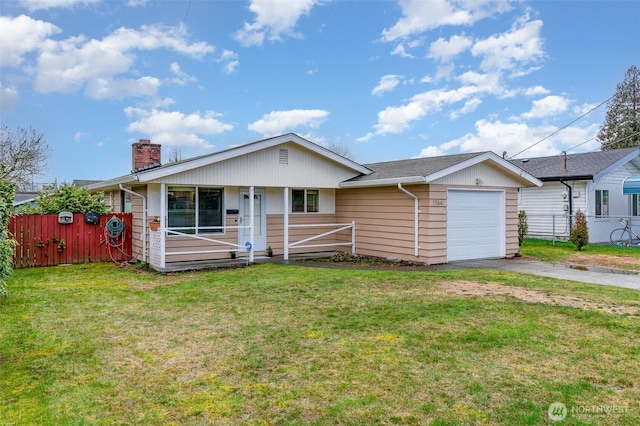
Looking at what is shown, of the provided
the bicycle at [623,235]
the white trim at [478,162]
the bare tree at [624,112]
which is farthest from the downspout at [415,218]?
the bare tree at [624,112]

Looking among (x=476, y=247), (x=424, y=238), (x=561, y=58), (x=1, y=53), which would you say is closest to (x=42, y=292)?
(x=424, y=238)

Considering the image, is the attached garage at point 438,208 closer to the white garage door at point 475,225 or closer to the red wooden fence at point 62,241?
the white garage door at point 475,225

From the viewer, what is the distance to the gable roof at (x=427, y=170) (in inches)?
449

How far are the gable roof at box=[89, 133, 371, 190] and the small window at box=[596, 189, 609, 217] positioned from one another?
1064cm

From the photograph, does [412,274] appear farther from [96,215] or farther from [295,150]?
[96,215]

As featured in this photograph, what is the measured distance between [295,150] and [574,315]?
8.59 metres

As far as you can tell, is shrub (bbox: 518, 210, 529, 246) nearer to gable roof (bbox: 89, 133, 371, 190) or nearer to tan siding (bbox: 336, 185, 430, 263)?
tan siding (bbox: 336, 185, 430, 263)

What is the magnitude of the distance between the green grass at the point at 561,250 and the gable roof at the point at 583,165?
2658mm

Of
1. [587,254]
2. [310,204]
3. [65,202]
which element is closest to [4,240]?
[65,202]

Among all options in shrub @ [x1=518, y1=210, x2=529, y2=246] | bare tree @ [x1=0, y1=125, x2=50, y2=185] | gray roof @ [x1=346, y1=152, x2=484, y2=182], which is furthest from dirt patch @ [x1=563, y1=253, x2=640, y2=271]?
bare tree @ [x1=0, y1=125, x2=50, y2=185]

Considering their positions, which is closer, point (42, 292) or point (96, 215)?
point (42, 292)

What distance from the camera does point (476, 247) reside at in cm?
1279

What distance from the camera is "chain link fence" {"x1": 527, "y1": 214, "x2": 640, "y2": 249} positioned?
18.0 meters

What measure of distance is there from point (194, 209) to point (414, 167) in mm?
6163
